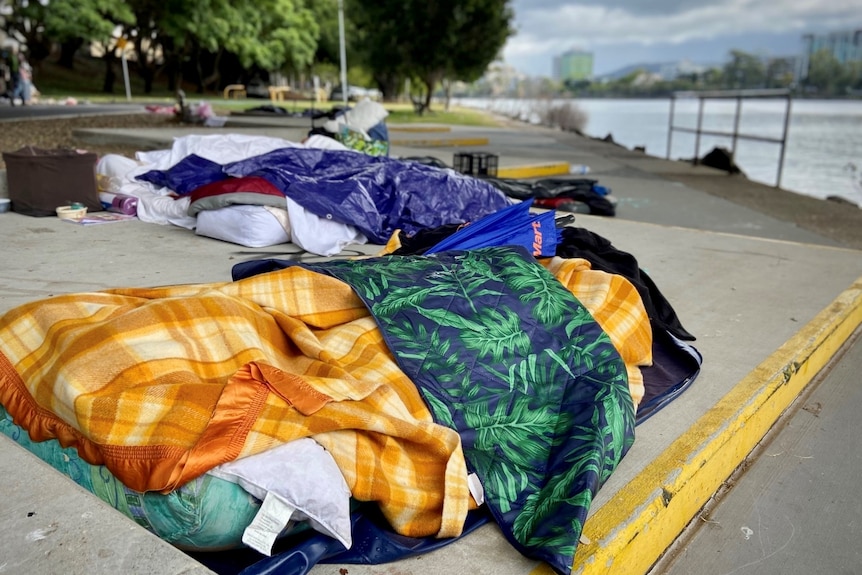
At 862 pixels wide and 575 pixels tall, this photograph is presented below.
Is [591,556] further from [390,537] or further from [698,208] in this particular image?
[698,208]

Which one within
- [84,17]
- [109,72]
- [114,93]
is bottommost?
[114,93]

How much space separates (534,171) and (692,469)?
346 inches

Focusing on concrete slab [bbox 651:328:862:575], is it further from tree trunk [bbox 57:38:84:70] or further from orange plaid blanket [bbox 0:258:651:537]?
tree trunk [bbox 57:38:84:70]

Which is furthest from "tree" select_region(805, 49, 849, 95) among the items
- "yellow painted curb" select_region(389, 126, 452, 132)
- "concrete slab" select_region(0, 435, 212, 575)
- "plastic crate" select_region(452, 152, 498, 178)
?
"concrete slab" select_region(0, 435, 212, 575)

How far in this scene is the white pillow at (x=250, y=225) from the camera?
15.3ft

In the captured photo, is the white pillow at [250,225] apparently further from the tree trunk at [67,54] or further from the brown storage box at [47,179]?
the tree trunk at [67,54]

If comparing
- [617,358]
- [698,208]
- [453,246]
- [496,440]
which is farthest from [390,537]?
[698,208]

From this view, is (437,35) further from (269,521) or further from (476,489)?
(269,521)

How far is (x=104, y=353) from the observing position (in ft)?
5.80

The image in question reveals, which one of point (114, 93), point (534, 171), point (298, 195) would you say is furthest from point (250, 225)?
point (114, 93)

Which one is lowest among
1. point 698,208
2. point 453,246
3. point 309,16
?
point 698,208

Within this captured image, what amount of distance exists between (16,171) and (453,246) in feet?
13.4

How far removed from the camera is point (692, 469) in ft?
7.24

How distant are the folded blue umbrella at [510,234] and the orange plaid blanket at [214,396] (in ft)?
3.88
